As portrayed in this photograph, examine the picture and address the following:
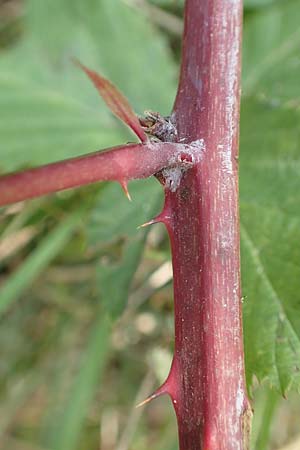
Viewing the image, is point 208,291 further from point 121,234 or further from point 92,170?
point 121,234

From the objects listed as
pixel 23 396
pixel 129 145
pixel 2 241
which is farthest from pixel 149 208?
pixel 23 396

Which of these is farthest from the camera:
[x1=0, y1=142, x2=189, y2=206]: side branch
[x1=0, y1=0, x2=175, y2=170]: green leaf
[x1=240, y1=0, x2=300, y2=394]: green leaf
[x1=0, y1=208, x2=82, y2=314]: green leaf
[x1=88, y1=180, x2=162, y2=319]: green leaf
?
[x1=0, y1=0, x2=175, y2=170]: green leaf

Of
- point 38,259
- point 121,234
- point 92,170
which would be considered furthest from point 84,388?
point 92,170

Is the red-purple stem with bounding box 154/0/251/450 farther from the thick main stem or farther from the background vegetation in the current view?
the background vegetation

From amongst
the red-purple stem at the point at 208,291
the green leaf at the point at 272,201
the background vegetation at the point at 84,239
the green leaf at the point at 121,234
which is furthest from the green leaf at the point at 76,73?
the red-purple stem at the point at 208,291

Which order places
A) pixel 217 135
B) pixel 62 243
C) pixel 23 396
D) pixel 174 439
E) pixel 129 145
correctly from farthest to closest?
pixel 23 396, pixel 62 243, pixel 174 439, pixel 217 135, pixel 129 145

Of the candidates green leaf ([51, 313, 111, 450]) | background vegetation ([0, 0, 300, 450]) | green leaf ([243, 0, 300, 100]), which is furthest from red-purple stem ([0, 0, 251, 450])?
green leaf ([51, 313, 111, 450])

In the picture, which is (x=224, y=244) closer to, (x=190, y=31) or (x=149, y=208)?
(x=190, y=31)
